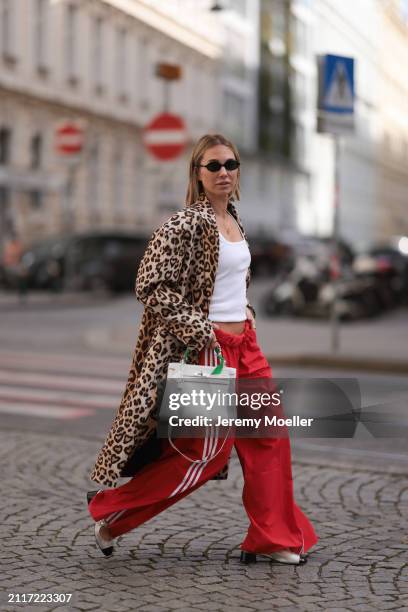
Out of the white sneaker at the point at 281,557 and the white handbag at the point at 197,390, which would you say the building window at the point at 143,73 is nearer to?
the white sneaker at the point at 281,557

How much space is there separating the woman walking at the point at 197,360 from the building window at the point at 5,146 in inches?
→ 1270

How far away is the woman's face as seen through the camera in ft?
15.6

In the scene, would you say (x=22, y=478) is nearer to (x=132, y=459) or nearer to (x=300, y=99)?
(x=132, y=459)

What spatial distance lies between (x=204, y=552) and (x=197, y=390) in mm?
944

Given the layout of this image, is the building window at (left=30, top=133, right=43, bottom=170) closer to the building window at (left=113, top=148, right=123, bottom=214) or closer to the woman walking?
the building window at (left=113, top=148, right=123, bottom=214)

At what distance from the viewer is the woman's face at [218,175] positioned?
477 centimetres

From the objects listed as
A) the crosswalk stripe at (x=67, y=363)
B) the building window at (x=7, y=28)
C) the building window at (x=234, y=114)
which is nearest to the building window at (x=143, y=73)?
the building window at (x=7, y=28)

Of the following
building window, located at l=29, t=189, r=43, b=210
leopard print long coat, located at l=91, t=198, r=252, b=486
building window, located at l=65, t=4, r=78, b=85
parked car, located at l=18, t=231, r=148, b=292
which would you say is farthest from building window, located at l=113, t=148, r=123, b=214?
leopard print long coat, located at l=91, t=198, r=252, b=486

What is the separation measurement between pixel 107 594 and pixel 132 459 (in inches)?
21.1

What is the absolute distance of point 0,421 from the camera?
8914 mm

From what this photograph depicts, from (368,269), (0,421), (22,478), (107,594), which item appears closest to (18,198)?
(368,269)

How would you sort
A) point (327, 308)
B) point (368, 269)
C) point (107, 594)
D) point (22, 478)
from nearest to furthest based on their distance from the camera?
point (107, 594), point (22, 478), point (327, 308), point (368, 269)

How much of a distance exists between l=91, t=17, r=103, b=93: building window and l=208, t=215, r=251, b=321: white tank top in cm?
3658

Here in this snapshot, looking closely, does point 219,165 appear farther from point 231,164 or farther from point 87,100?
point 87,100
